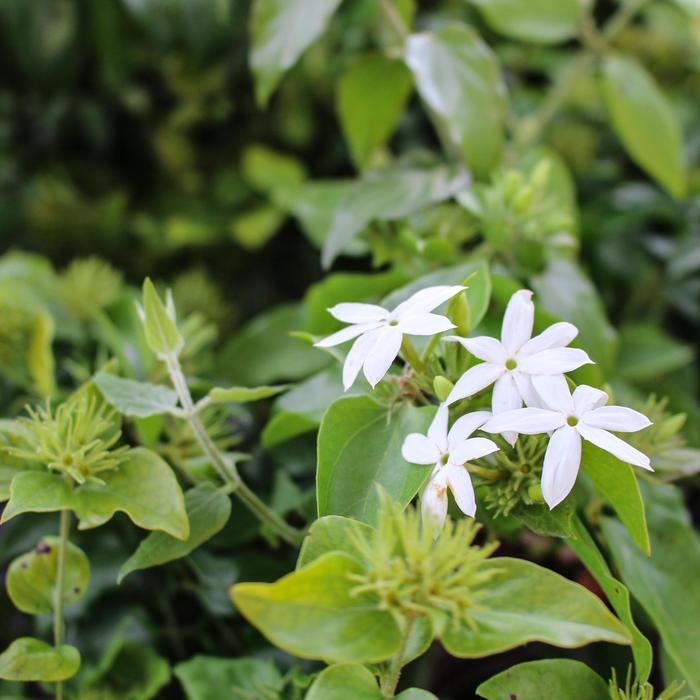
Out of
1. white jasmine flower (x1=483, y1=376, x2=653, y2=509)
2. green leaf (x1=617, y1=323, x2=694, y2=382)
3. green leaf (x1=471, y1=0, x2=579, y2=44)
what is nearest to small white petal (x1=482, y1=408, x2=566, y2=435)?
white jasmine flower (x1=483, y1=376, x2=653, y2=509)

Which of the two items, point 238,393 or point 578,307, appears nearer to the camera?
point 238,393

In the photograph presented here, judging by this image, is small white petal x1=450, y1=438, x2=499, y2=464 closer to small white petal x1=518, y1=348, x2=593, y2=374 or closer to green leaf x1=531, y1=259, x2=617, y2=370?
small white petal x1=518, y1=348, x2=593, y2=374

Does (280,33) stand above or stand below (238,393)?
above

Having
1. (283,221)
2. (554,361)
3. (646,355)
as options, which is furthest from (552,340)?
(283,221)

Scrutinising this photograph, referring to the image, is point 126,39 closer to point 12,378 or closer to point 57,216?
point 57,216

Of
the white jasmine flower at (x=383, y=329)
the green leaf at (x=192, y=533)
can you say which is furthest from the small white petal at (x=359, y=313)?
the green leaf at (x=192, y=533)

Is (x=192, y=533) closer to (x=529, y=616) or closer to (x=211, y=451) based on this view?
(x=211, y=451)

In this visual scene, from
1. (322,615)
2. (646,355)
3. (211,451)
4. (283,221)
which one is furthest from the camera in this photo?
(283,221)
